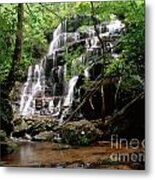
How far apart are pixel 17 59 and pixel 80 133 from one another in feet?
1.41

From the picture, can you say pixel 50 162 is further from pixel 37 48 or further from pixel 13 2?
pixel 13 2

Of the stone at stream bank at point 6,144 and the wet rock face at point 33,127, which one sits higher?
the wet rock face at point 33,127

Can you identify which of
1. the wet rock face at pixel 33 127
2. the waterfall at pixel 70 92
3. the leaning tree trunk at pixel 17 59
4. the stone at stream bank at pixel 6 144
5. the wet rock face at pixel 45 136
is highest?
the leaning tree trunk at pixel 17 59

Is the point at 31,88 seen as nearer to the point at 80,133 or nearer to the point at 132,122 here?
the point at 80,133

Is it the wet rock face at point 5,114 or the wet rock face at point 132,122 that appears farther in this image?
the wet rock face at point 5,114

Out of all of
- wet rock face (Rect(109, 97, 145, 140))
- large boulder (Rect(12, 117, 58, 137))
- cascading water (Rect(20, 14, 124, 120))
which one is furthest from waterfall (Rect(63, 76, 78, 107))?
wet rock face (Rect(109, 97, 145, 140))

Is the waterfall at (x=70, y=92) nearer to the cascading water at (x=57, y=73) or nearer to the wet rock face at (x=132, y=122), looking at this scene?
the cascading water at (x=57, y=73)

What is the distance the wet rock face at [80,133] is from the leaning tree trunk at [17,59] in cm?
31

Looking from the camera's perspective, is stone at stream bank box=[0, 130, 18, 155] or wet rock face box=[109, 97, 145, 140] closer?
wet rock face box=[109, 97, 145, 140]

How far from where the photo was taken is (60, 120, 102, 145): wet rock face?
6.71 ft

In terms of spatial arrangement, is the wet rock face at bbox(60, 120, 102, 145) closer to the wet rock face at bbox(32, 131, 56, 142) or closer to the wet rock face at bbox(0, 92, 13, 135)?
the wet rock face at bbox(32, 131, 56, 142)

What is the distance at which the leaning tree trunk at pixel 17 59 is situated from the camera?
2121 millimetres

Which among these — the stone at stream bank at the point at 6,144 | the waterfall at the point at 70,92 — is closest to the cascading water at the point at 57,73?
the waterfall at the point at 70,92

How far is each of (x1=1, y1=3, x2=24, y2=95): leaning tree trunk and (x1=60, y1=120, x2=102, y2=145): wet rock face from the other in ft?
1.01
